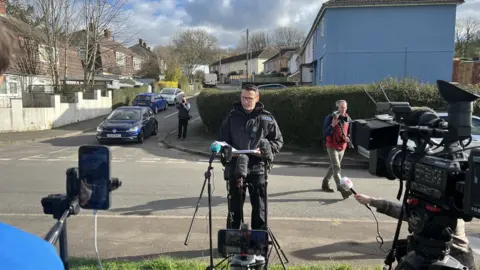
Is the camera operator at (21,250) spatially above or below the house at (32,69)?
below

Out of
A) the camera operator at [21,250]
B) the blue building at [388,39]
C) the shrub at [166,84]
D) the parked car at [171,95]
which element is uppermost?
the blue building at [388,39]

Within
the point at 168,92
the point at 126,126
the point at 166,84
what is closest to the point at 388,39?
the point at 126,126

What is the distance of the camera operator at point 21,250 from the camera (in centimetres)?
94

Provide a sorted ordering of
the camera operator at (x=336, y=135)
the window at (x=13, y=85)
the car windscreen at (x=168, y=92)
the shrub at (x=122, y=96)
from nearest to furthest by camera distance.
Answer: the camera operator at (x=336, y=135) → the window at (x=13, y=85) → the shrub at (x=122, y=96) → the car windscreen at (x=168, y=92)

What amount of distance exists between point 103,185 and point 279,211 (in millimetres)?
4614

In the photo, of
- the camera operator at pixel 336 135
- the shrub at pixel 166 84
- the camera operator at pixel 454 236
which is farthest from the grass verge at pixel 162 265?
the shrub at pixel 166 84

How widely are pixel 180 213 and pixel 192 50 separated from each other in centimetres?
6582

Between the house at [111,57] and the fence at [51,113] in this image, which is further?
the house at [111,57]

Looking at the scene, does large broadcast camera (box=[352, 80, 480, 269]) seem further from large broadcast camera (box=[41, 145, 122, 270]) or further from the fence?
the fence

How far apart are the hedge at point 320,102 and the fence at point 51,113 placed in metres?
12.1

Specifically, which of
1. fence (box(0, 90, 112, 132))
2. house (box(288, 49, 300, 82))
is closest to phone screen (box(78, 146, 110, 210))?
fence (box(0, 90, 112, 132))

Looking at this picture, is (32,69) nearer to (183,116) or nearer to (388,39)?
(183,116)

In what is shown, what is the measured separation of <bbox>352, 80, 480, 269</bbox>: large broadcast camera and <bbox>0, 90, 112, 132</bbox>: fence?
19.1m

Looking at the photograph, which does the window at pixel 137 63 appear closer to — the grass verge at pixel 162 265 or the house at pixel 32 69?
the house at pixel 32 69
